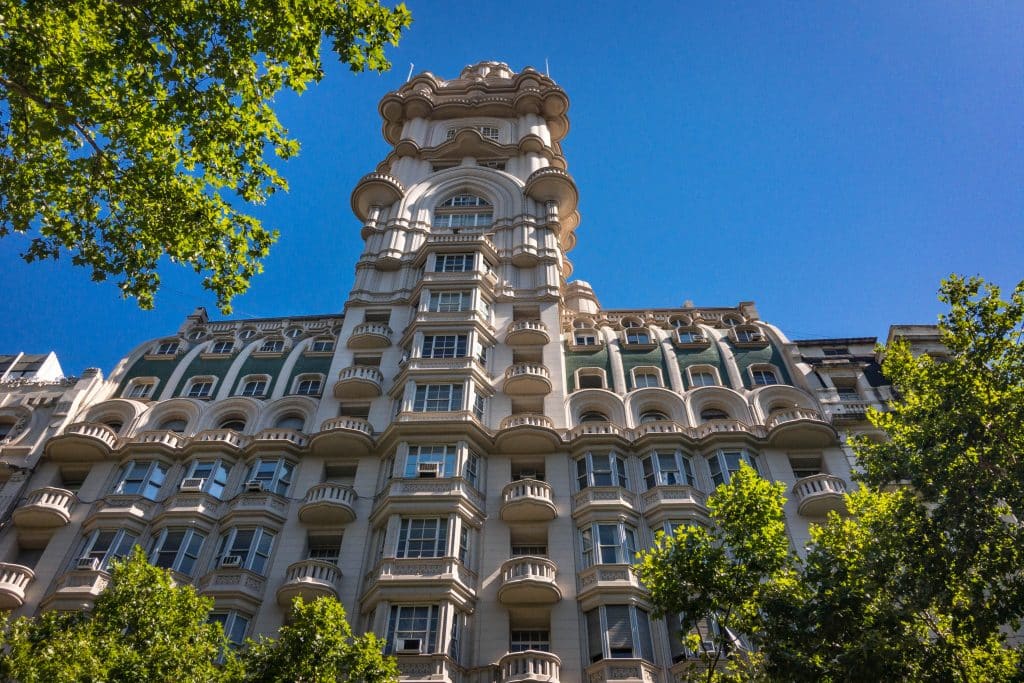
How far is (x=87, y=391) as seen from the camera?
3956 cm

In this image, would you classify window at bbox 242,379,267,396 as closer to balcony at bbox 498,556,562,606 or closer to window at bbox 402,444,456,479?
window at bbox 402,444,456,479

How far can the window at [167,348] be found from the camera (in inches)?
1727

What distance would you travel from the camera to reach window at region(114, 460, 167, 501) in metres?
34.0

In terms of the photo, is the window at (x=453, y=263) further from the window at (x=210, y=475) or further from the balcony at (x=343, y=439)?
the window at (x=210, y=475)

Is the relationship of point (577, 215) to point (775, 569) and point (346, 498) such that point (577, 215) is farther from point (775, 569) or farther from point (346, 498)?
point (775, 569)

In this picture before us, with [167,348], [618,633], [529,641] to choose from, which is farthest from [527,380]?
[167,348]

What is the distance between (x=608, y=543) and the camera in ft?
102

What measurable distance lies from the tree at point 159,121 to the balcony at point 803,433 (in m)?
22.3

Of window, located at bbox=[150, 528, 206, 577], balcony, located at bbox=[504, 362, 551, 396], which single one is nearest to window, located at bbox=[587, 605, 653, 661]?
balcony, located at bbox=[504, 362, 551, 396]

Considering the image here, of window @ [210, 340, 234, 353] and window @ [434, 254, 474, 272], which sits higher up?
window @ [434, 254, 474, 272]

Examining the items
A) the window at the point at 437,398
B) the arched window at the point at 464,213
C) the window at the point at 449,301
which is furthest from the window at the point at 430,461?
the arched window at the point at 464,213

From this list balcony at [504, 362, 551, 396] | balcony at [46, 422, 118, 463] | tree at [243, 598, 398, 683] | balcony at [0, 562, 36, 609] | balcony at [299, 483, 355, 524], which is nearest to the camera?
tree at [243, 598, 398, 683]

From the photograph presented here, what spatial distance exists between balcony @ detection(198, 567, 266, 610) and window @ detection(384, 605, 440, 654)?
546cm

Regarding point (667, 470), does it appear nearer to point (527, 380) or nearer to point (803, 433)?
point (803, 433)
